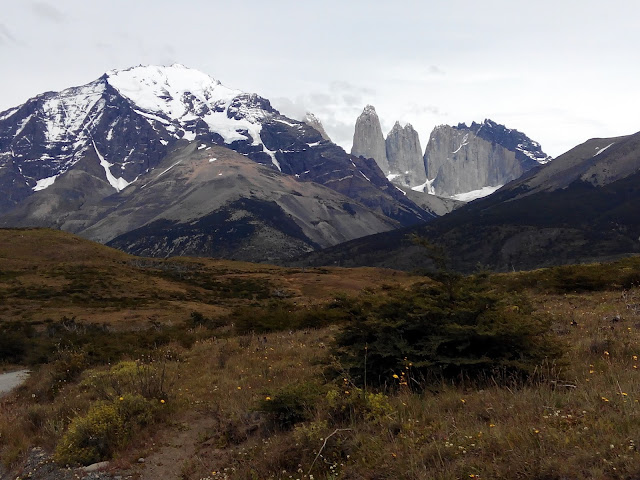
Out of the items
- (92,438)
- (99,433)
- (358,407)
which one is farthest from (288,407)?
(92,438)

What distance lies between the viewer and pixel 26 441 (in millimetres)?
9516

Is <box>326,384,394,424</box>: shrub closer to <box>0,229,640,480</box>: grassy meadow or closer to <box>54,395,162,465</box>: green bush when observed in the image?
<box>0,229,640,480</box>: grassy meadow

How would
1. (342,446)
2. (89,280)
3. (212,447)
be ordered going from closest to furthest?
(342,446) → (212,447) → (89,280)

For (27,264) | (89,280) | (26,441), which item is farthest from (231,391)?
(27,264)

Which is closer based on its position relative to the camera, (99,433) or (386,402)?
(386,402)

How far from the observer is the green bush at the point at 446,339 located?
8188 mm

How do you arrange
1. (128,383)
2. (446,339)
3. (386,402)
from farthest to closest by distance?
(128,383) → (446,339) → (386,402)

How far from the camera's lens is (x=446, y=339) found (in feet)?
Result: 27.6

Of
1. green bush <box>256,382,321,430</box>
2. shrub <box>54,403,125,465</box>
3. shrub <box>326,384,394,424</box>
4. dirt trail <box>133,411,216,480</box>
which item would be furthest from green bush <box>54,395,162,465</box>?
shrub <box>326,384,394,424</box>

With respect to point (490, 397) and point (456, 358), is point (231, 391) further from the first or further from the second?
point (490, 397)

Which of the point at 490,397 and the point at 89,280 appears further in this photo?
the point at 89,280

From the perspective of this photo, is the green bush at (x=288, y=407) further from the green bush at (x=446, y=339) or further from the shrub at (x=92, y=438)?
the shrub at (x=92, y=438)

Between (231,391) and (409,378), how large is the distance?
5.01m

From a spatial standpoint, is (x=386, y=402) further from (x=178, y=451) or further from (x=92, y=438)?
(x=92, y=438)
